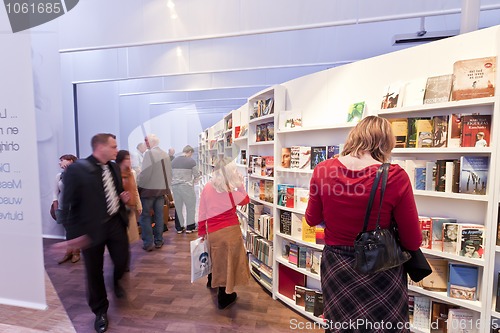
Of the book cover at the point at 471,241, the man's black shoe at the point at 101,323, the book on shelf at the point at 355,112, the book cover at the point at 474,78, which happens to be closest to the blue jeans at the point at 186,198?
the man's black shoe at the point at 101,323

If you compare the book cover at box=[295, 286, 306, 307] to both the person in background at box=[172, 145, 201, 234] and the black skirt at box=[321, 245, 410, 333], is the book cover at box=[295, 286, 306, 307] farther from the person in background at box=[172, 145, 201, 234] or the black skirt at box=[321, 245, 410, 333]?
the person in background at box=[172, 145, 201, 234]

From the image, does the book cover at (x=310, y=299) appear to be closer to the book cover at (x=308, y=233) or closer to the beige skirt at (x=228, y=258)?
the book cover at (x=308, y=233)

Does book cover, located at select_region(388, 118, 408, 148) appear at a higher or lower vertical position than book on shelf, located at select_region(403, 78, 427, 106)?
lower

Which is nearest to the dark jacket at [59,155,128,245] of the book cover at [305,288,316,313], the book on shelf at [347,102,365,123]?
the book cover at [305,288,316,313]

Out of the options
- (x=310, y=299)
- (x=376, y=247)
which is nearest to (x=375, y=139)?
(x=376, y=247)

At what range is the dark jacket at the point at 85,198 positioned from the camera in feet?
6.24

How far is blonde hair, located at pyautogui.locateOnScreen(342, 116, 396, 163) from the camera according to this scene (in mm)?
1230

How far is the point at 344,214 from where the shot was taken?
1.24 metres

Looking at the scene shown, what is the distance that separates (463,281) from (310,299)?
1.30 meters

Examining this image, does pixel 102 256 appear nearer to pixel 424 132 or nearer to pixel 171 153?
pixel 171 153

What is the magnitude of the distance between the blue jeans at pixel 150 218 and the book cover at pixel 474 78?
3811 millimetres

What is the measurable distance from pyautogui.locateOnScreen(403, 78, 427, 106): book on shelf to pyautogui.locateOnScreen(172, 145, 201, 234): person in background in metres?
2.76

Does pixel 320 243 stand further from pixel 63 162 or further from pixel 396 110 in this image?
pixel 63 162

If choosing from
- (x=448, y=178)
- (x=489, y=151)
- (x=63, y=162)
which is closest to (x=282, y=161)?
(x=448, y=178)
